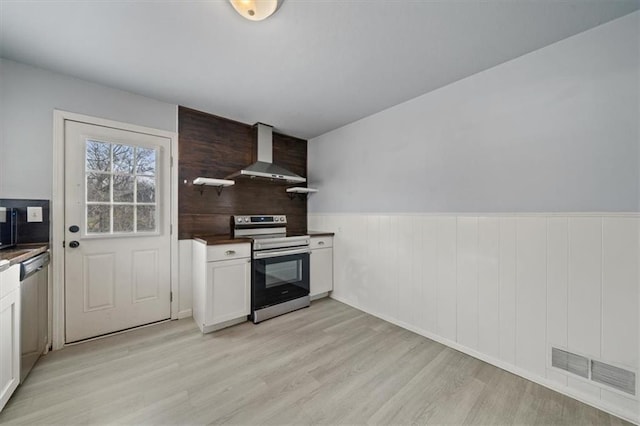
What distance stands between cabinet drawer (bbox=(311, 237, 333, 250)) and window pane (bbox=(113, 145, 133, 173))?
82.7 inches

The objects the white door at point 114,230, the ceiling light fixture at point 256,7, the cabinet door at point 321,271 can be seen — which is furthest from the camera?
the cabinet door at point 321,271

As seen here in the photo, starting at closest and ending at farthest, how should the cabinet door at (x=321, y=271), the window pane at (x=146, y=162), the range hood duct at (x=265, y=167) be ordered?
the window pane at (x=146, y=162) < the range hood duct at (x=265, y=167) < the cabinet door at (x=321, y=271)

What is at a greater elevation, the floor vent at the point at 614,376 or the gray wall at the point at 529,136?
the gray wall at the point at 529,136

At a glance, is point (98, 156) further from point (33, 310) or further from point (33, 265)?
point (33, 310)

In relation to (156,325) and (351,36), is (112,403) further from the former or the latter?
(351,36)

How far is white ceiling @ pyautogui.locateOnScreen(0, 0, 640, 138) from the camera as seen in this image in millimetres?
1447

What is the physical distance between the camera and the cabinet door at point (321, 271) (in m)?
3.17

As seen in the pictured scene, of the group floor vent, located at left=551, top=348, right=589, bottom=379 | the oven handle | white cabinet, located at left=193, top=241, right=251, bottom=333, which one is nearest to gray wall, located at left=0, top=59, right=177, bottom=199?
white cabinet, located at left=193, top=241, right=251, bottom=333

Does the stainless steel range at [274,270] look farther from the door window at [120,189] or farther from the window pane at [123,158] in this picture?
the window pane at [123,158]

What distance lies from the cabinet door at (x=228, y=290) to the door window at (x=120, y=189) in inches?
34.2

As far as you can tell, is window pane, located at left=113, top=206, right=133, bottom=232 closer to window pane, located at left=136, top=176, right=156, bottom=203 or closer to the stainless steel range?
window pane, located at left=136, top=176, right=156, bottom=203

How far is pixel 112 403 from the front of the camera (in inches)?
59.2

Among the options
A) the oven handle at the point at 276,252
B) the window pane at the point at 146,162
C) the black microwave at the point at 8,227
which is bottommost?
the oven handle at the point at 276,252

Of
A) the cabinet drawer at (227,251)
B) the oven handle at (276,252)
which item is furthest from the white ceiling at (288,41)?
the oven handle at (276,252)
